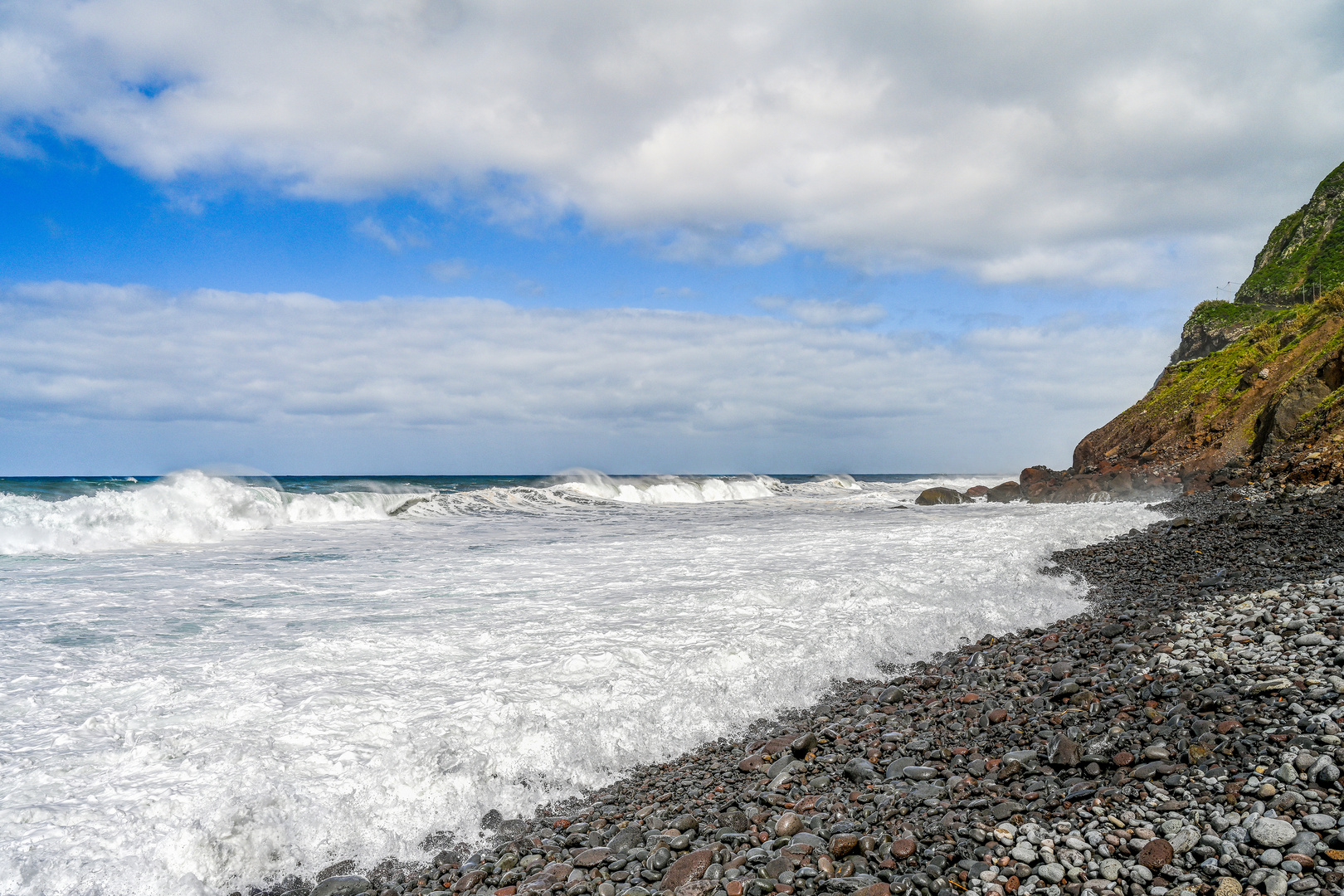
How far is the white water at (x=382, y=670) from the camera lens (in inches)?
164

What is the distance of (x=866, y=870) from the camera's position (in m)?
3.20

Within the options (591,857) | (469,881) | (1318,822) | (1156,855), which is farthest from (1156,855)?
(469,881)

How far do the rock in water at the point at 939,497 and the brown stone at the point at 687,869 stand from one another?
28162 millimetres

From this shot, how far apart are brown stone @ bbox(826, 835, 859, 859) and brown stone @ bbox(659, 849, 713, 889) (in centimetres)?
62

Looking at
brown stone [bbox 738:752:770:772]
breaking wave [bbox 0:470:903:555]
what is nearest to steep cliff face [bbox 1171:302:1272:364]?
breaking wave [bbox 0:470:903:555]

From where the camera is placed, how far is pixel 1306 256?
1578 inches

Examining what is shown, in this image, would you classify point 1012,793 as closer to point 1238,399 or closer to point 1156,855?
point 1156,855

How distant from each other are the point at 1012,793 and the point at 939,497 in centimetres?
2863

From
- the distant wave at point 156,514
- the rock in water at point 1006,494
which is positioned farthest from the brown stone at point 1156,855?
the rock in water at point 1006,494

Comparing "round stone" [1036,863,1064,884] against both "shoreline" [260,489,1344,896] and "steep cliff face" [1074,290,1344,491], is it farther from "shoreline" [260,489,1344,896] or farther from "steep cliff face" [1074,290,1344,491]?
"steep cliff face" [1074,290,1344,491]

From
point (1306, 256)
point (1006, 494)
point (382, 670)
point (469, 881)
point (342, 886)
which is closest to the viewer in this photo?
point (469, 881)

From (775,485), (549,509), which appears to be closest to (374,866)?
(549,509)

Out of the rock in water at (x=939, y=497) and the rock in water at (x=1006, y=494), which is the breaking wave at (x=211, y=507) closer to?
the rock in water at (x=939, y=497)

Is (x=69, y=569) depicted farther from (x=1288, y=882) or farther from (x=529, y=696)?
(x=1288, y=882)
